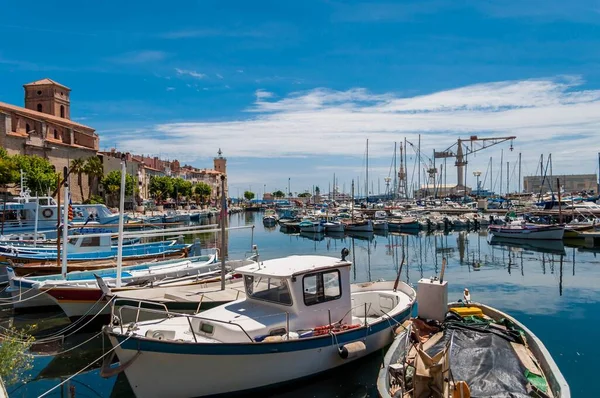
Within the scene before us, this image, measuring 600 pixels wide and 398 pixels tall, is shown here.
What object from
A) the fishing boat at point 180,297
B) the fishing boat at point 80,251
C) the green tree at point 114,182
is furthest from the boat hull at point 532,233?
the green tree at point 114,182

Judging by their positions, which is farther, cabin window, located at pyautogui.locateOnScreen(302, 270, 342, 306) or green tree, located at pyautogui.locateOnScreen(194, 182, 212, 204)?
green tree, located at pyautogui.locateOnScreen(194, 182, 212, 204)

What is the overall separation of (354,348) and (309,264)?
2.42 metres

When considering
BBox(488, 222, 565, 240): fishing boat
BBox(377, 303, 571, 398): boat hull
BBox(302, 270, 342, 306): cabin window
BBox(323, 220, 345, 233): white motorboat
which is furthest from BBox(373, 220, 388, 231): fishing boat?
BBox(302, 270, 342, 306): cabin window

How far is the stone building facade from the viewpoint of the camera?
7883 cm

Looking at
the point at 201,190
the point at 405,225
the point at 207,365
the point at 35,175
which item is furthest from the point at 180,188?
the point at 207,365

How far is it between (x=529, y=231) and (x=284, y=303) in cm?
4528

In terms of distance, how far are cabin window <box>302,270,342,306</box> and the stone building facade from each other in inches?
2729

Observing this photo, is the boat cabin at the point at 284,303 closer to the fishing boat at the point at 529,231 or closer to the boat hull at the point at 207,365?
the boat hull at the point at 207,365

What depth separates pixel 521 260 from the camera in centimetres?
3659

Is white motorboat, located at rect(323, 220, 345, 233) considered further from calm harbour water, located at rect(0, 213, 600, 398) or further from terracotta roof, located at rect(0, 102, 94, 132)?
terracotta roof, located at rect(0, 102, 94, 132)

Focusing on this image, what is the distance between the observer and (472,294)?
2378 cm

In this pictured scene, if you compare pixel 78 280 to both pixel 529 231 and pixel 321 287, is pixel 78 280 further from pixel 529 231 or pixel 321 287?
pixel 529 231

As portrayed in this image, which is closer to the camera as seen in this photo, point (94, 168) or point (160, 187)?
point (94, 168)

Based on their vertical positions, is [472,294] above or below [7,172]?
below
